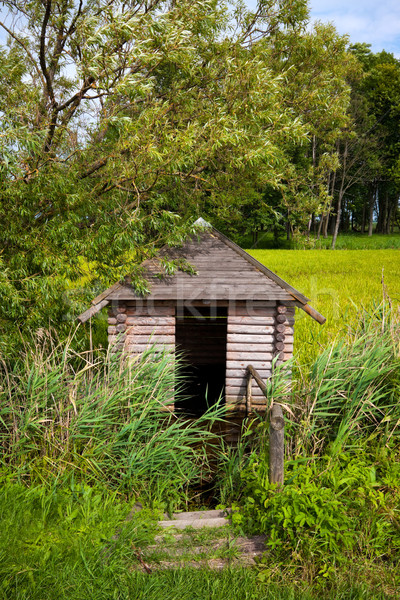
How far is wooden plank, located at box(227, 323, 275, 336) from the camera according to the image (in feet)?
26.4

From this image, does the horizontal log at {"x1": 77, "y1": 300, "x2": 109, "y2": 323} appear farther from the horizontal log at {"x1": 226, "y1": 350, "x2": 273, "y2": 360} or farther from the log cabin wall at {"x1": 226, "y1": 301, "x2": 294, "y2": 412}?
the horizontal log at {"x1": 226, "y1": 350, "x2": 273, "y2": 360}

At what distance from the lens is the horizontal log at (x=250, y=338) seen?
8.07 m

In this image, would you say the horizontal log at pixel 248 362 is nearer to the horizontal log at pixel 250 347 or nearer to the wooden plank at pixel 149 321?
the horizontal log at pixel 250 347

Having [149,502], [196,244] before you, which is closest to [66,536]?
[149,502]

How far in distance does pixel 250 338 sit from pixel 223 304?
84 centimetres

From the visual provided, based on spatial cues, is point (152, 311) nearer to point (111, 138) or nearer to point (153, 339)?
point (153, 339)

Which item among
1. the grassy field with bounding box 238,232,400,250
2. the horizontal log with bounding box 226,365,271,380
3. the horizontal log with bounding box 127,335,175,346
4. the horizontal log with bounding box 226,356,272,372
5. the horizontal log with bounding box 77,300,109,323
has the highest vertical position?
the grassy field with bounding box 238,232,400,250

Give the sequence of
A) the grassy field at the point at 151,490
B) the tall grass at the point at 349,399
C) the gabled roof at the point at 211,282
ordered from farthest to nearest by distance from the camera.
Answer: the gabled roof at the point at 211,282
the tall grass at the point at 349,399
the grassy field at the point at 151,490

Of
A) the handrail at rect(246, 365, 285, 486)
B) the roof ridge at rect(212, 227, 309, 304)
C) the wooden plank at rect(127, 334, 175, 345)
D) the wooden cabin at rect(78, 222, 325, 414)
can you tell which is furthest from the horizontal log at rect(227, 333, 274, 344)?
the handrail at rect(246, 365, 285, 486)

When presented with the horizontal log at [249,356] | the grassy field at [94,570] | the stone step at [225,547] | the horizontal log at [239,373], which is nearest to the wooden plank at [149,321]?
the horizontal log at [249,356]

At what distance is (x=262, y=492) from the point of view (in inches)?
168

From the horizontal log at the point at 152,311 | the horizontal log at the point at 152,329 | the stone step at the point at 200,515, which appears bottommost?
the stone step at the point at 200,515

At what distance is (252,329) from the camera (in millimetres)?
8078

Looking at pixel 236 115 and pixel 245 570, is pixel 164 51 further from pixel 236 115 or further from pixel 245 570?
pixel 245 570
